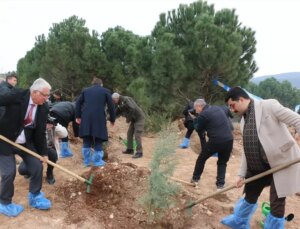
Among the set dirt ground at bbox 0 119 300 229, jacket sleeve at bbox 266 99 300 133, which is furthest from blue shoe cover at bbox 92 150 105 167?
jacket sleeve at bbox 266 99 300 133

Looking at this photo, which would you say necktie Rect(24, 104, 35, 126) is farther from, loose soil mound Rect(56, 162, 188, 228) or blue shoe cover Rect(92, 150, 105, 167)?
blue shoe cover Rect(92, 150, 105, 167)

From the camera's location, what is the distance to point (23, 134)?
13.0 ft

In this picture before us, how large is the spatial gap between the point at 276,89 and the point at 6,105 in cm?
5222

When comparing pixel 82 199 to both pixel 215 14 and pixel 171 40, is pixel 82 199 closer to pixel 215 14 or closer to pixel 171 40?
pixel 171 40

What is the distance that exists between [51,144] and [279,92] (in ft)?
167

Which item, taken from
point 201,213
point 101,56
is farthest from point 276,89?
point 201,213

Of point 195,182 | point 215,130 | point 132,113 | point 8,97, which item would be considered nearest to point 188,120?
point 132,113

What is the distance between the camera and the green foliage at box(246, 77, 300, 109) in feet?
167

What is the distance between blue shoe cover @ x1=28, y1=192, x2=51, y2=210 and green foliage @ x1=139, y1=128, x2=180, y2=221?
45.2 inches

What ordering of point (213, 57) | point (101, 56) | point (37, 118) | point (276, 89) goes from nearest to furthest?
1. point (37, 118)
2. point (213, 57)
3. point (101, 56)
4. point (276, 89)

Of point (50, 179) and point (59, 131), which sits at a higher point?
point (59, 131)

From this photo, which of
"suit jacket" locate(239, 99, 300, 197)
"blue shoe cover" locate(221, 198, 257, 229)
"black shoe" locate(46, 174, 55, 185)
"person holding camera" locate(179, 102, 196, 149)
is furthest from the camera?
"person holding camera" locate(179, 102, 196, 149)

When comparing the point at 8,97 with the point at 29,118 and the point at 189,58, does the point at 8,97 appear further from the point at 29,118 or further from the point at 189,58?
the point at 189,58

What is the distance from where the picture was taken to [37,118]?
12.8ft
